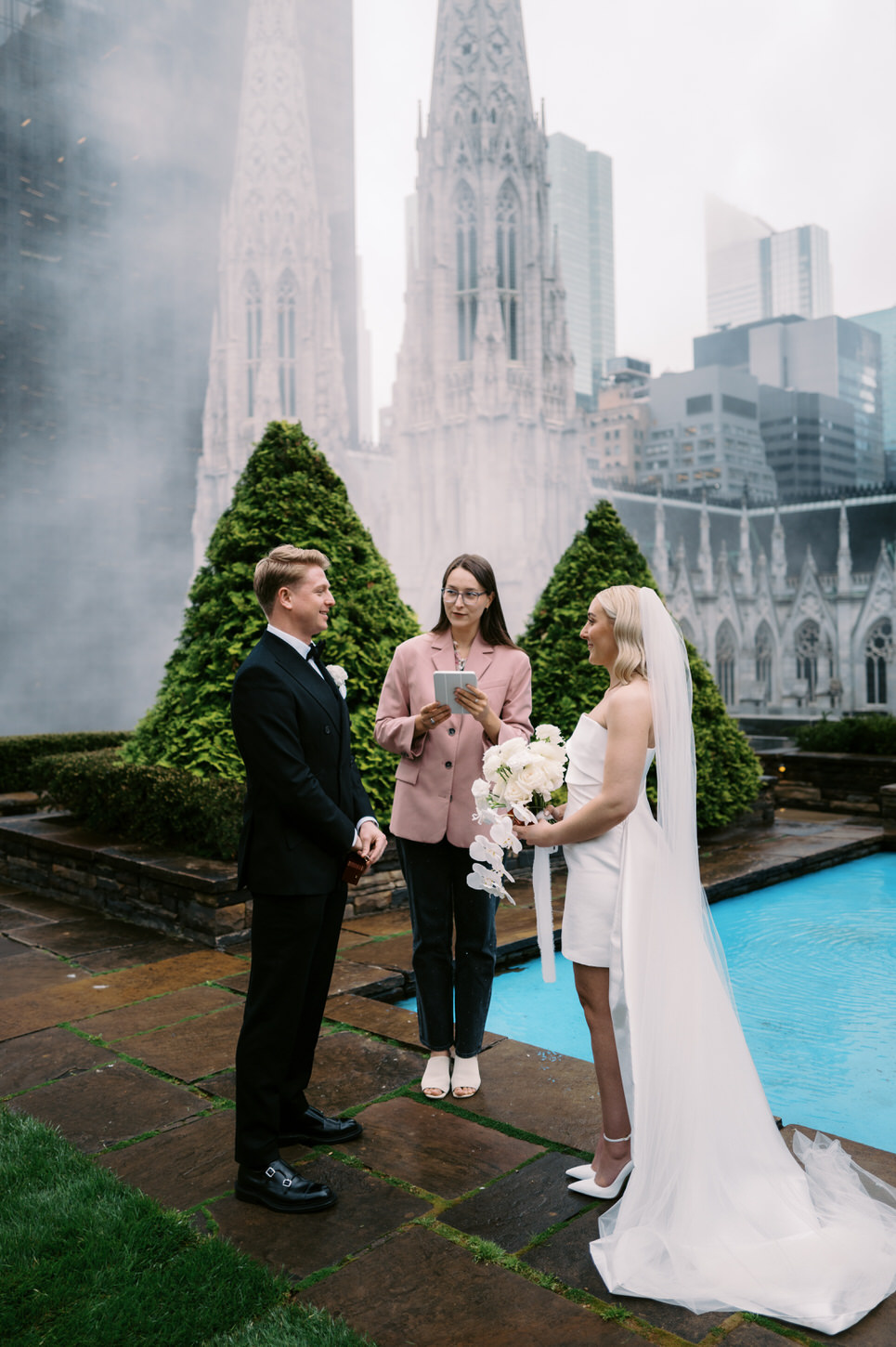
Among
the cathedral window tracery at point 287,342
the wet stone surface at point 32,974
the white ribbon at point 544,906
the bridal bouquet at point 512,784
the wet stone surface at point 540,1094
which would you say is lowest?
the wet stone surface at point 540,1094

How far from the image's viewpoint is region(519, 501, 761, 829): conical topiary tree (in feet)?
26.6

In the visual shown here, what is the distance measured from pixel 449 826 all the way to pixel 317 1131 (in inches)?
42.6

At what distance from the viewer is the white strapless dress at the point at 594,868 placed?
8.86 feet

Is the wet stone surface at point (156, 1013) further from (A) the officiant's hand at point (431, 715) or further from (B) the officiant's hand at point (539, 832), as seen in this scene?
(B) the officiant's hand at point (539, 832)

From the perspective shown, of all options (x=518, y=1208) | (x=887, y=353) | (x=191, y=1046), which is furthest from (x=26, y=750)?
(x=887, y=353)

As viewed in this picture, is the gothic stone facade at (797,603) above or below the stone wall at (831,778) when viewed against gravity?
above

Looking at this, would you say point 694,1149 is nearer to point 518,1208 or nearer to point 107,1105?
point 518,1208

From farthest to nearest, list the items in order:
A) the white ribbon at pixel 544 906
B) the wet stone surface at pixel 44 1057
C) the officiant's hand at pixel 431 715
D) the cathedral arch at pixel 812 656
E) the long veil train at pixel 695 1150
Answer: the cathedral arch at pixel 812 656
the wet stone surface at pixel 44 1057
the officiant's hand at pixel 431 715
the white ribbon at pixel 544 906
the long veil train at pixel 695 1150

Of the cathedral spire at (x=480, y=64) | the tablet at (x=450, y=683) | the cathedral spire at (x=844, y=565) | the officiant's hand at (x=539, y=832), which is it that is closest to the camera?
the officiant's hand at (x=539, y=832)

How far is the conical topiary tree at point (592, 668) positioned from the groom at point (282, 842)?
5.17 m

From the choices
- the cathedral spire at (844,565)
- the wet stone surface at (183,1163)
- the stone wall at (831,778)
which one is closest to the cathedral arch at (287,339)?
the cathedral spire at (844,565)

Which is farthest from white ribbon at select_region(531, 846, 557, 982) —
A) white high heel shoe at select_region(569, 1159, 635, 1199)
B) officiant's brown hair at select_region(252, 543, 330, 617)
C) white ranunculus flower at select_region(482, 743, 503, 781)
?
officiant's brown hair at select_region(252, 543, 330, 617)

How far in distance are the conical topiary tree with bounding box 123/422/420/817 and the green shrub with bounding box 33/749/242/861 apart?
285 mm

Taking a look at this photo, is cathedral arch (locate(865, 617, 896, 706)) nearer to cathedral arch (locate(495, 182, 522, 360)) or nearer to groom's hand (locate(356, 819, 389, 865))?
cathedral arch (locate(495, 182, 522, 360))
